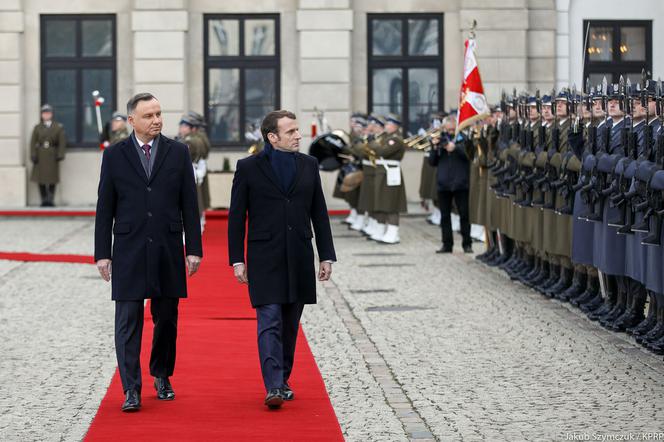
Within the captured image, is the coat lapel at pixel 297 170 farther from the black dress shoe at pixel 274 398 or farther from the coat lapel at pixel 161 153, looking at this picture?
the black dress shoe at pixel 274 398

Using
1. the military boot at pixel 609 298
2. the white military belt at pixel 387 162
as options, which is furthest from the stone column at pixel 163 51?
the military boot at pixel 609 298

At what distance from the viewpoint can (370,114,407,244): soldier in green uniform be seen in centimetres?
2327

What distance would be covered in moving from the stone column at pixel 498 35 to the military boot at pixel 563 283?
1698cm

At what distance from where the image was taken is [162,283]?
944 centimetres

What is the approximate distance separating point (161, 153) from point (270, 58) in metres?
23.1

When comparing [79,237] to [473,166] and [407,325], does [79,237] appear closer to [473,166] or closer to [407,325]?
[473,166]

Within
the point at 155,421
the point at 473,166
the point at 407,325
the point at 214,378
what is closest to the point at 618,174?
the point at 407,325

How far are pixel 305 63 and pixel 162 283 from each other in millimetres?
22710

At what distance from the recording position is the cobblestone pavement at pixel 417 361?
8.90m

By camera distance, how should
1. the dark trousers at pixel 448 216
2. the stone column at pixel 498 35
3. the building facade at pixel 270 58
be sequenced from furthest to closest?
the stone column at pixel 498 35 → the building facade at pixel 270 58 → the dark trousers at pixel 448 216

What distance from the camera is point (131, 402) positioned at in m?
9.18

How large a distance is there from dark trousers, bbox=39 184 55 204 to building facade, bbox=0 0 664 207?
243 mm

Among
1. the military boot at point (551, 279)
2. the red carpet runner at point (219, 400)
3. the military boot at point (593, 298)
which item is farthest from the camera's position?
the military boot at point (551, 279)

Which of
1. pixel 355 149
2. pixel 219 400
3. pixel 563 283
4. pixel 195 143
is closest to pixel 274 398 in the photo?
pixel 219 400
